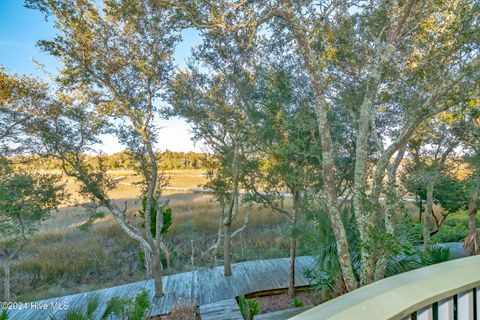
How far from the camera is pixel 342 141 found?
646 cm

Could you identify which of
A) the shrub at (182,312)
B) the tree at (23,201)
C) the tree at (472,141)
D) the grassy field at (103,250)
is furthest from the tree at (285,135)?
the tree at (23,201)

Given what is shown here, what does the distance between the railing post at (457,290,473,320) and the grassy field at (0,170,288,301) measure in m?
6.68

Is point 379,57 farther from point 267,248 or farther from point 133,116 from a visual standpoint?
point 267,248

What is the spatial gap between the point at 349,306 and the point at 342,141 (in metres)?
6.09

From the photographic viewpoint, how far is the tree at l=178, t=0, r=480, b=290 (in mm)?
3969

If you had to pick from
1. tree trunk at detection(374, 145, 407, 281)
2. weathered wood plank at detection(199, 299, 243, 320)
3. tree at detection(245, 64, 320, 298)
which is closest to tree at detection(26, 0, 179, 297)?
weathered wood plank at detection(199, 299, 243, 320)

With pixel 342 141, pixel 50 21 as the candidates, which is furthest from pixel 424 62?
pixel 50 21

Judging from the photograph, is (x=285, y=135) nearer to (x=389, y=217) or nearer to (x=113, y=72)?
(x=389, y=217)

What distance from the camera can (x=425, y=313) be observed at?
0.86 metres

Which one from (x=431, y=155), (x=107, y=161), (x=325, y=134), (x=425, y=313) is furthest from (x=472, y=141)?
(x=107, y=161)

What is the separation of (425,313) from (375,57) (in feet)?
14.9

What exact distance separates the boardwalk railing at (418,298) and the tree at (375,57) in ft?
10.6

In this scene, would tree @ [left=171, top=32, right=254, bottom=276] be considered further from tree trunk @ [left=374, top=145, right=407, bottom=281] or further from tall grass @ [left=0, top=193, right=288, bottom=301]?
tree trunk @ [left=374, top=145, right=407, bottom=281]

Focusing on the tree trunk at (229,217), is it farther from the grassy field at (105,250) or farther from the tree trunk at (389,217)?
the tree trunk at (389,217)
